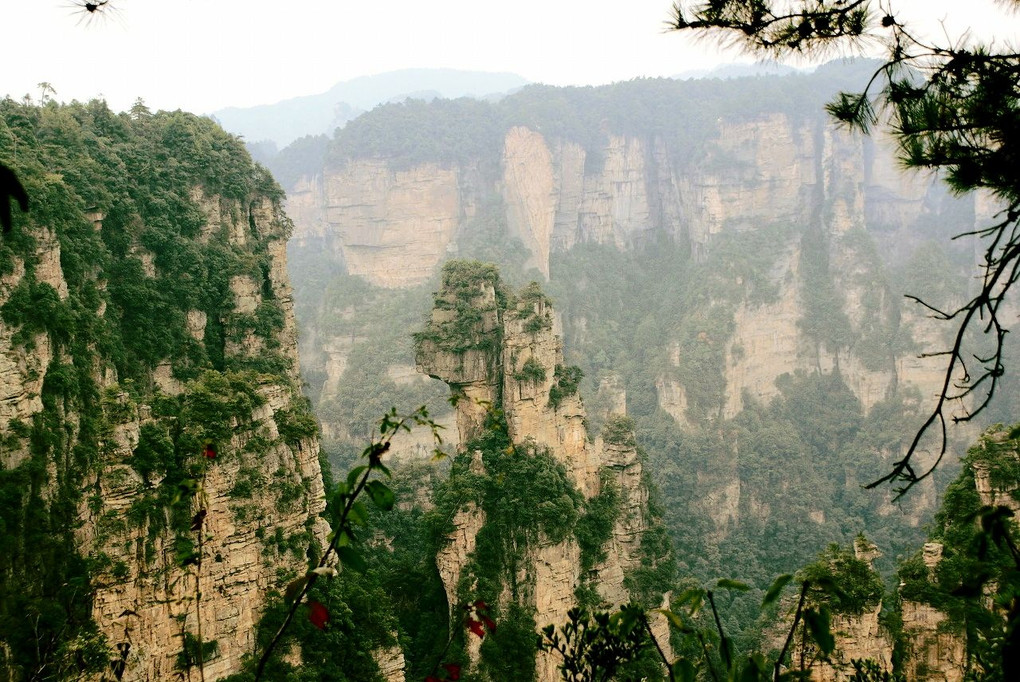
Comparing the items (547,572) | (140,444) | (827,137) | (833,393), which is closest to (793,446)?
(833,393)

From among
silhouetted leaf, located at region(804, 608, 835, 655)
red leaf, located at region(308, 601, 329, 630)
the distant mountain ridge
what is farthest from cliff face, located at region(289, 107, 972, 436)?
red leaf, located at region(308, 601, 329, 630)

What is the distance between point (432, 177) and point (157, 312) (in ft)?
171

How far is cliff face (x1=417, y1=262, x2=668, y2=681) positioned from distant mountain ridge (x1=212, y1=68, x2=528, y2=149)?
331 ft

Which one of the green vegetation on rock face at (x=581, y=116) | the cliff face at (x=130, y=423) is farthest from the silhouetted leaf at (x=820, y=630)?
the green vegetation on rock face at (x=581, y=116)

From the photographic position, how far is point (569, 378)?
22234 millimetres

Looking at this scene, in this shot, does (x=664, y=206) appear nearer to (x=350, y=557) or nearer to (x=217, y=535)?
(x=217, y=535)

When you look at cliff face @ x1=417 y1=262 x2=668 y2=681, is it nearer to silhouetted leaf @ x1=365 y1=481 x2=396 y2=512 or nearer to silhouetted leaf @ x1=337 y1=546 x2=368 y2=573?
silhouetted leaf @ x1=365 y1=481 x2=396 y2=512

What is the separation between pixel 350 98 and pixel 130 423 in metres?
136

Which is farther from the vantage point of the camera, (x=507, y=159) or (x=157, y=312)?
(x=507, y=159)

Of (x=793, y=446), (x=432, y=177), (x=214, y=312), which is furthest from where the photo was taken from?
(x=432, y=177)

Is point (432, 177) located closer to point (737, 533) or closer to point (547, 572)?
point (737, 533)

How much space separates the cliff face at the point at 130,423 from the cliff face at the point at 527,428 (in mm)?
4359

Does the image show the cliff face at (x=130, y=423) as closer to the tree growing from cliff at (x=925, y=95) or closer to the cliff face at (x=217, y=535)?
the cliff face at (x=217, y=535)

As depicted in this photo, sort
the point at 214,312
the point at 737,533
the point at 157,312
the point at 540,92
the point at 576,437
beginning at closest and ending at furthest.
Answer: the point at 157,312, the point at 214,312, the point at 576,437, the point at 737,533, the point at 540,92
